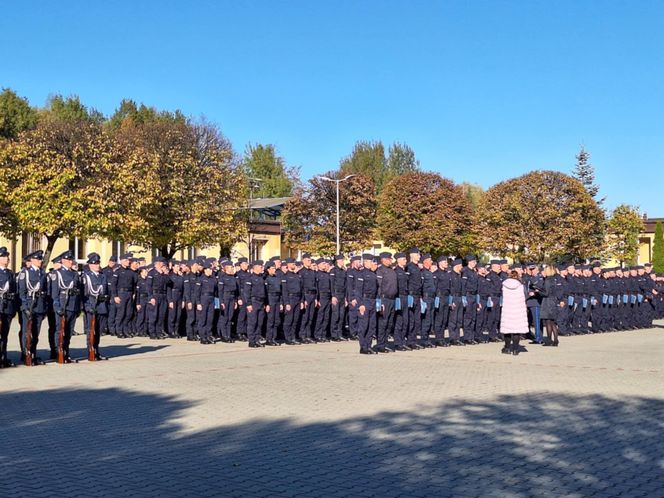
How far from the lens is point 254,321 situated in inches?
740

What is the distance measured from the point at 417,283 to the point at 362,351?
2073 mm

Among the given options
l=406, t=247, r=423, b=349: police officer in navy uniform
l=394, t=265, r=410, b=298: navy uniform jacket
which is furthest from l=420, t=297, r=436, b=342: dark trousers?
l=394, t=265, r=410, b=298: navy uniform jacket

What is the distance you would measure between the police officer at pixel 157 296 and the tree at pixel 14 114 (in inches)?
1185

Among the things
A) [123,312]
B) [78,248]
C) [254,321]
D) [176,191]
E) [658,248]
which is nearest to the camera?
[254,321]

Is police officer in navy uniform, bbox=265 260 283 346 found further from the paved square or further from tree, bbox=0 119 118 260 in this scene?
tree, bbox=0 119 118 260

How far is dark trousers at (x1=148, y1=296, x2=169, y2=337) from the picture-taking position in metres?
21.2

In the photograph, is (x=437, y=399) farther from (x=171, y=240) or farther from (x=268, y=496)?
(x=171, y=240)

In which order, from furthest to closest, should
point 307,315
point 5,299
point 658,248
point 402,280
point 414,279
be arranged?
point 658,248 < point 307,315 < point 414,279 < point 402,280 < point 5,299

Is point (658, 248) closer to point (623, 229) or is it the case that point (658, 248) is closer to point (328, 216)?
point (623, 229)

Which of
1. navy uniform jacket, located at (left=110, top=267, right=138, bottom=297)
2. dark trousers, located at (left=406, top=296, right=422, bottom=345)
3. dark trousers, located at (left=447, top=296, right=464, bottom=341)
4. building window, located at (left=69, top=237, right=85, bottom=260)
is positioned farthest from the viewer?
building window, located at (left=69, top=237, right=85, bottom=260)

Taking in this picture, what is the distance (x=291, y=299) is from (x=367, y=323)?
9.53ft

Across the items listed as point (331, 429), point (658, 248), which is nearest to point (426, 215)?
point (658, 248)

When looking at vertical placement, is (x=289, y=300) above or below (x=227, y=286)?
below

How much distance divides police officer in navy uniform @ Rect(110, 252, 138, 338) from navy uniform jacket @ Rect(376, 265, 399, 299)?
7.51 metres
